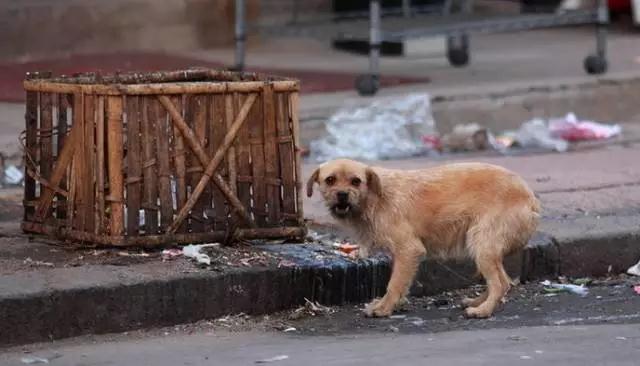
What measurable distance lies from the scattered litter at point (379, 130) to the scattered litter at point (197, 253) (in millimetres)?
3139

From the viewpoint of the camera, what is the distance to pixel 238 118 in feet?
21.5

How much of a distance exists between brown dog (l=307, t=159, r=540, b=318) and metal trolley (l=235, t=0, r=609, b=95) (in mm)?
4132

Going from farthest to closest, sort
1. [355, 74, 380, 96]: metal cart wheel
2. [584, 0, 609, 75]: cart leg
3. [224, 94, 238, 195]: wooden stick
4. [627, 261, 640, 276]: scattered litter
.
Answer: [584, 0, 609, 75]: cart leg
[355, 74, 380, 96]: metal cart wheel
[627, 261, 640, 276]: scattered litter
[224, 94, 238, 195]: wooden stick

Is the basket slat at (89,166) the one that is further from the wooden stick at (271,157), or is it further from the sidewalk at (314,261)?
the wooden stick at (271,157)

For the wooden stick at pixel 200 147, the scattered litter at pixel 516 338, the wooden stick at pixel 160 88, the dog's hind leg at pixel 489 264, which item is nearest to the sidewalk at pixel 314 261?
the wooden stick at pixel 200 147

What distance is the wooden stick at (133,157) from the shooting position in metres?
6.32

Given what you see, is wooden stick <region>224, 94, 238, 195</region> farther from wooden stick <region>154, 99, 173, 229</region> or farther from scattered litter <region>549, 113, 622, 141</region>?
scattered litter <region>549, 113, 622, 141</region>

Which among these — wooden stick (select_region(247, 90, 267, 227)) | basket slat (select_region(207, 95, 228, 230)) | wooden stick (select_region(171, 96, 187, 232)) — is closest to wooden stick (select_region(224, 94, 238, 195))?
basket slat (select_region(207, 95, 228, 230))

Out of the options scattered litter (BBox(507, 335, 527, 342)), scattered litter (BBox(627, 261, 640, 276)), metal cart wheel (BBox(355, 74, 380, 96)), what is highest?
metal cart wheel (BBox(355, 74, 380, 96))

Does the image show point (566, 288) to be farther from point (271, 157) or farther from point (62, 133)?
point (62, 133)

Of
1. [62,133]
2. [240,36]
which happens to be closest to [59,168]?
[62,133]

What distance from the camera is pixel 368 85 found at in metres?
10.4

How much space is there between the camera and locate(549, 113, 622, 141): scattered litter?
34.4 ft

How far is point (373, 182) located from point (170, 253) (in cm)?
100
